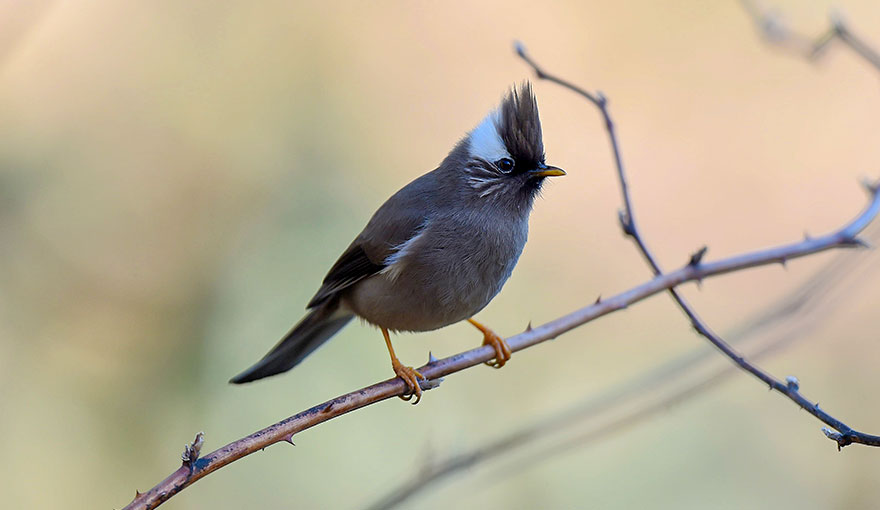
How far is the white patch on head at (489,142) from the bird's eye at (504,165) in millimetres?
19

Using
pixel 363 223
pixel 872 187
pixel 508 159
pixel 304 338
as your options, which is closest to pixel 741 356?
pixel 872 187

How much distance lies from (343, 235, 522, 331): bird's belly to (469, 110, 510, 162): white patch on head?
1.61 feet

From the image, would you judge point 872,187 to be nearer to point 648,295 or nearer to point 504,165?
point 648,295

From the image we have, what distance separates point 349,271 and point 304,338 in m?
0.51

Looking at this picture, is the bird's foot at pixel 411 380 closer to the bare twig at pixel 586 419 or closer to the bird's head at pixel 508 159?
the bare twig at pixel 586 419

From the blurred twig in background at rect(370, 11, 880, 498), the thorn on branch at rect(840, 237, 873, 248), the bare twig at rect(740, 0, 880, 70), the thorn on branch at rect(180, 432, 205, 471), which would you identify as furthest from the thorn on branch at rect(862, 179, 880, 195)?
the thorn on branch at rect(180, 432, 205, 471)

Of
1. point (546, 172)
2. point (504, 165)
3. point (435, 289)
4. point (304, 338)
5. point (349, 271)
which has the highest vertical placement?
point (504, 165)

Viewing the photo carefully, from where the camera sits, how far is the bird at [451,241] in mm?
3943

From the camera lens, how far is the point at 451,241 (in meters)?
3.99

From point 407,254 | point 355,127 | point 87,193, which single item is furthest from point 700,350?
point 87,193

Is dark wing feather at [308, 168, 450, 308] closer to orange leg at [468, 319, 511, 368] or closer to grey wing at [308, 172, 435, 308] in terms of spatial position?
grey wing at [308, 172, 435, 308]

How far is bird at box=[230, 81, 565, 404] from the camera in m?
3.94

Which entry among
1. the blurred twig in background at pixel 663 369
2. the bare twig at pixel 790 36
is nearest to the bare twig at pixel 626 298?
the blurred twig in background at pixel 663 369

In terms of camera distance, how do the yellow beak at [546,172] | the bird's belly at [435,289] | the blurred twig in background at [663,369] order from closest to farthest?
the blurred twig in background at [663,369]
the bird's belly at [435,289]
the yellow beak at [546,172]
